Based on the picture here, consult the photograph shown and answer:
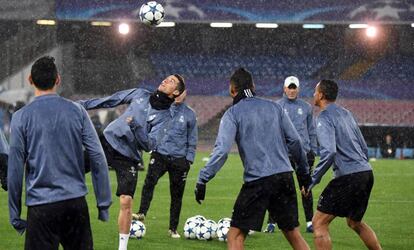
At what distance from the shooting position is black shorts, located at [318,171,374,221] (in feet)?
31.3

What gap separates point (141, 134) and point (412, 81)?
36410mm

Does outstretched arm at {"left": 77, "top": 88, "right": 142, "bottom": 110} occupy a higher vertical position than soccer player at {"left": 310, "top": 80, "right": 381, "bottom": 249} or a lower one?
higher

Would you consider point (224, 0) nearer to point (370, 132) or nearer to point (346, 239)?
point (370, 132)

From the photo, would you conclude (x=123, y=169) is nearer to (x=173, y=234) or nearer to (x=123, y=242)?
(x=123, y=242)

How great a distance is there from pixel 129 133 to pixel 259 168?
2.68m

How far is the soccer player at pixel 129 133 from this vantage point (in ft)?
34.9

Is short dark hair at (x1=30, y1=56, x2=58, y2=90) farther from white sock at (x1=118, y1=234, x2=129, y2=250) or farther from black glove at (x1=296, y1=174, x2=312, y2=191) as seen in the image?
white sock at (x1=118, y1=234, x2=129, y2=250)

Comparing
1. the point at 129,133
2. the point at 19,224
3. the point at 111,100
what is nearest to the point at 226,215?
the point at 129,133

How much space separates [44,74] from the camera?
636 centimetres

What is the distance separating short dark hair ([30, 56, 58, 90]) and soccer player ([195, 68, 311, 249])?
92.2 inches

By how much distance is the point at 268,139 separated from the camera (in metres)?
8.46

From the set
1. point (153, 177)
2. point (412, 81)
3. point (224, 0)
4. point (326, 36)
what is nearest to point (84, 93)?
point (224, 0)

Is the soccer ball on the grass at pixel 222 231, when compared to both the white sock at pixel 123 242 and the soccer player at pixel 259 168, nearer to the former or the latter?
the white sock at pixel 123 242

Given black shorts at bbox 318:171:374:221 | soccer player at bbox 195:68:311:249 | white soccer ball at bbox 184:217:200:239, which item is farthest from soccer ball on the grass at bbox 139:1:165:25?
soccer player at bbox 195:68:311:249
